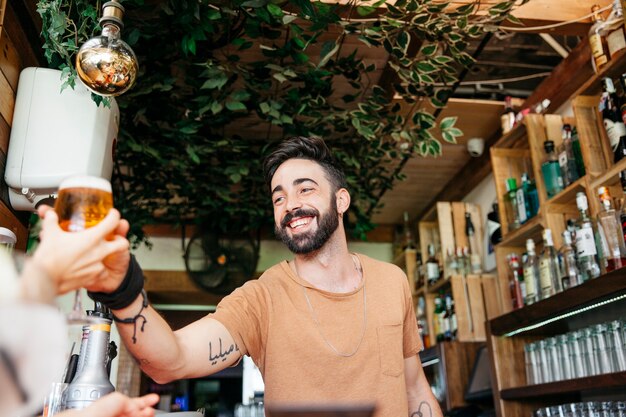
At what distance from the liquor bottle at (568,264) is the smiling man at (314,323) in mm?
1020

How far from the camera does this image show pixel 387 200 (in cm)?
497

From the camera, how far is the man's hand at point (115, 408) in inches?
26.6

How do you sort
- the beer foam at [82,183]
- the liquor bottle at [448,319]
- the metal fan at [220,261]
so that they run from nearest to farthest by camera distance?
the beer foam at [82,183] < the liquor bottle at [448,319] < the metal fan at [220,261]

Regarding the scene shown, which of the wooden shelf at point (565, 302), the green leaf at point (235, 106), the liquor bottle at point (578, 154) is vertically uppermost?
the green leaf at point (235, 106)

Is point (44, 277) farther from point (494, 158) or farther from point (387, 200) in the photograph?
point (387, 200)

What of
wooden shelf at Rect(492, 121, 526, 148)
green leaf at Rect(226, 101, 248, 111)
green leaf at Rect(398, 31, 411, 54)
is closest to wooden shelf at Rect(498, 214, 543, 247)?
wooden shelf at Rect(492, 121, 526, 148)

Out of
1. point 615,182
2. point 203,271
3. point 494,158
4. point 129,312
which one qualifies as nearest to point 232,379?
point 203,271

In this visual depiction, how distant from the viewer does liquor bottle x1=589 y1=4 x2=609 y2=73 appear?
2369 mm

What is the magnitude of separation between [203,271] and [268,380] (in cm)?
312

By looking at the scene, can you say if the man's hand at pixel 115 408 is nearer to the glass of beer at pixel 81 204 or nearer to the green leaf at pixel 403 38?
the glass of beer at pixel 81 204

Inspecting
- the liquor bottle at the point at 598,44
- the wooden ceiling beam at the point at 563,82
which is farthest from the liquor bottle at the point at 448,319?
the liquor bottle at the point at 598,44

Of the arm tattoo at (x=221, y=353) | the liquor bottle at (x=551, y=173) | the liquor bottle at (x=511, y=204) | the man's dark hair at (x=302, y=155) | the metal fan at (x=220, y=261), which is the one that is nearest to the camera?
the arm tattoo at (x=221, y=353)

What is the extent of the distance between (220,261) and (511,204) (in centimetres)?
244

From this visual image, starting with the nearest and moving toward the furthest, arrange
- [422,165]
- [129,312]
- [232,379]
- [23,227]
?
[129,312]
[23,227]
[422,165]
[232,379]
